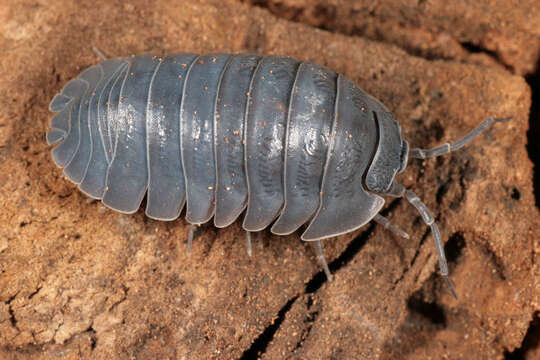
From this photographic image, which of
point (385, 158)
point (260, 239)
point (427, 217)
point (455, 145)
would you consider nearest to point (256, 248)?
point (260, 239)

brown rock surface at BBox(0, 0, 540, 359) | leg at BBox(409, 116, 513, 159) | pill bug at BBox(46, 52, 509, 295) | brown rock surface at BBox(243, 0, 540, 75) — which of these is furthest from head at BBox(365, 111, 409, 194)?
brown rock surface at BBox(243, 0, 540, 75)

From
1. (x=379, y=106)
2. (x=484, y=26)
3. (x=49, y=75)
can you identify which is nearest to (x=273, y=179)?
(x=379, y=106)

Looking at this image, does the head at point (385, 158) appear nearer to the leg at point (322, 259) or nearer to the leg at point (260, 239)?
the leg at point (322, 259)

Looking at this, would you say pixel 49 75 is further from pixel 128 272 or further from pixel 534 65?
pixel 534 65

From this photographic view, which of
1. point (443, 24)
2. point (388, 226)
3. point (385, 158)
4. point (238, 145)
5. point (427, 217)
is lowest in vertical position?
point (388, 226)

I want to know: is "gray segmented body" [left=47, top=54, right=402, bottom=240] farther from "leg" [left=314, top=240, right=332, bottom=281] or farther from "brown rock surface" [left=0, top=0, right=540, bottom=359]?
"brown rock surface" [left=0, top=0, right=540, bottom=359]

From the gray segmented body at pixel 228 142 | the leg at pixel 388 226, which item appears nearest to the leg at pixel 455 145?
the gray segmented body at pixel 228 142

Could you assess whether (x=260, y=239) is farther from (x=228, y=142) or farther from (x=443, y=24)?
(x=443, y=24)
